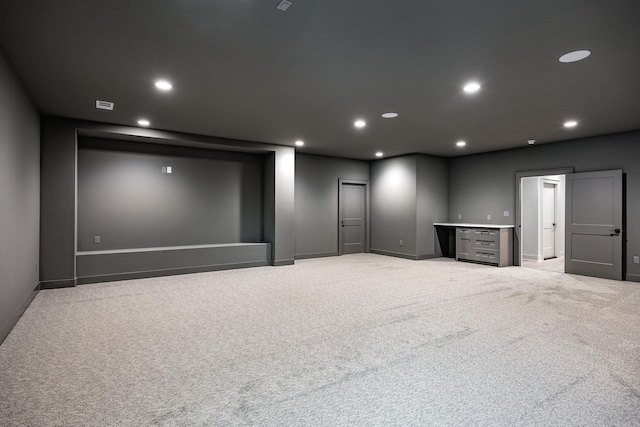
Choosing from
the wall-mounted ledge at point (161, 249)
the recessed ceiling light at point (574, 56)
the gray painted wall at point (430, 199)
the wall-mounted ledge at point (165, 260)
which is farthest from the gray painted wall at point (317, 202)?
the recessed ceiling light at point (574, 56)

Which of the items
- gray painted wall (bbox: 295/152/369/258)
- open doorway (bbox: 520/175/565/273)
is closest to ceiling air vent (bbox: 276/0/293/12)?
gray painted wall (bbox: 295/152/369/258)

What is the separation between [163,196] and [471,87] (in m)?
5.59

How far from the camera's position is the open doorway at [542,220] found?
8.34 meters

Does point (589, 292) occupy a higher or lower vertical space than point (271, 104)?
lower

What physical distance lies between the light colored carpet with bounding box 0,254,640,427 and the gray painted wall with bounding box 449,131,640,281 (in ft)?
5.94

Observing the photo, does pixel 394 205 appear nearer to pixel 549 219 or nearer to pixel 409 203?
pixel 409 203

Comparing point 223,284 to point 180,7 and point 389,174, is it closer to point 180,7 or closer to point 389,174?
point 180,7

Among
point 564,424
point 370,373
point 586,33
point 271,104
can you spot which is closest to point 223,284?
point 271,104

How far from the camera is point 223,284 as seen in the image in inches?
216

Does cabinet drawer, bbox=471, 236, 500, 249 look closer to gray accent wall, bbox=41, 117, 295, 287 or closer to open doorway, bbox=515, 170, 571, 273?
open doorway, bbox=515, 170, 571, 273

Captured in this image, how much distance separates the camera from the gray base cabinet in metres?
7.33

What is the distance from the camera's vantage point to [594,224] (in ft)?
20.3

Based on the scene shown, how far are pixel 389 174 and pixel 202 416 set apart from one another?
773 centimetres

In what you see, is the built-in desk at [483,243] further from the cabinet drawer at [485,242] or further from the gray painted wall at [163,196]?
the gray painted wall at [163,196]
